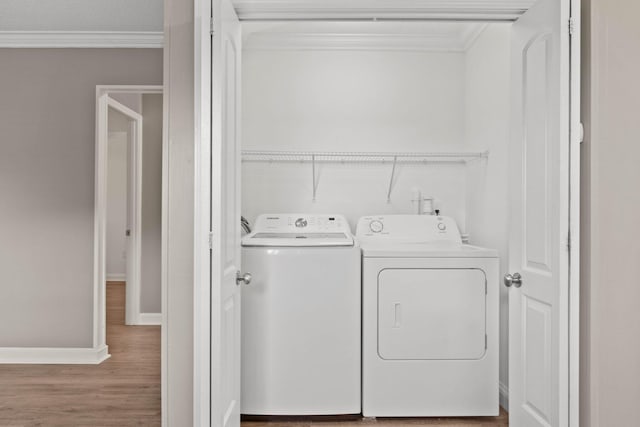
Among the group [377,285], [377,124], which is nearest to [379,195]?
[377,124]

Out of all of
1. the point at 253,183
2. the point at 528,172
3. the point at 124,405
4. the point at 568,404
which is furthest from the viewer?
the point at 253,183

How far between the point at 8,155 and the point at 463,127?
3350 mm

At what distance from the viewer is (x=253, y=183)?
130 inches

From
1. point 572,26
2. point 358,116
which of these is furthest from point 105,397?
point 572,26

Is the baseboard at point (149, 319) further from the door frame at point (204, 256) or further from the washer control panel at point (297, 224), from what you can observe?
the door frame at point (204, 256)

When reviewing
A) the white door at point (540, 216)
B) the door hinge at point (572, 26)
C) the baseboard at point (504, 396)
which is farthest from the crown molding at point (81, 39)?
the baseboard at point (504, 396)

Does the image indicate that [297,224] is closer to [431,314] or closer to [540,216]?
[431,314]

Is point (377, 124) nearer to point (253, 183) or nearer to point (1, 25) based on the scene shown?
point (253, 183)

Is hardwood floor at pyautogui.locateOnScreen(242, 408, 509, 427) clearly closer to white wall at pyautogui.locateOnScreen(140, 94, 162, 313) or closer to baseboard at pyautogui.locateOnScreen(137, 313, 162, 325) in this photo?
baseboard at pyautogui.locateOnScreen(137, 313, 162, 325)

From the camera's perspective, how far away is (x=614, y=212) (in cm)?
171

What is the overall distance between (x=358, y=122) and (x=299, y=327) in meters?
1.58

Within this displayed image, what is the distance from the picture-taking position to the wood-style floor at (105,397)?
2512 millimetres

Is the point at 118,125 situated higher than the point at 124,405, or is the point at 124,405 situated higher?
the point at 118,125

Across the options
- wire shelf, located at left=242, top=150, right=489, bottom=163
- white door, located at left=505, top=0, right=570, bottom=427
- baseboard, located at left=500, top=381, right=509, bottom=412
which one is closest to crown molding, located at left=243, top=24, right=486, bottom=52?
wire shelf, located at left=242, top=150, right=489, bottom=163
